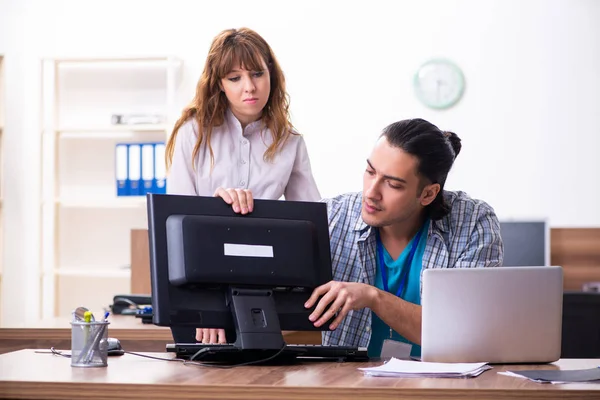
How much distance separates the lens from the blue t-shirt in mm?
2260

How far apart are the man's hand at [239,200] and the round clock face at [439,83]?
3.57 meters

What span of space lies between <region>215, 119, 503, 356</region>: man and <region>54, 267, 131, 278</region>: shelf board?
3.10 m

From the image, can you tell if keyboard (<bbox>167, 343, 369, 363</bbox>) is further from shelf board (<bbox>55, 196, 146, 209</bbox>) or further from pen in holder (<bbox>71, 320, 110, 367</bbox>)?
shelf board (<bbox>55, 196, 146, 209</bbox>)

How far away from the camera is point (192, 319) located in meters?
1.72

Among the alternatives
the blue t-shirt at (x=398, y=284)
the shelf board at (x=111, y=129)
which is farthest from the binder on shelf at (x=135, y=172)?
the blue t-shirt at (x=398, y=284)

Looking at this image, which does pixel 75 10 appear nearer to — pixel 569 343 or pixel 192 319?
pixel 569 343

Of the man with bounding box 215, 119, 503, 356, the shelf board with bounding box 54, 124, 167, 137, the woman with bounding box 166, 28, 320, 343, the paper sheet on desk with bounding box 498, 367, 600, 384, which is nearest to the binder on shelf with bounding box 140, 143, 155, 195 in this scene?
the shelf board with bounding box 54, 124, 167, 137

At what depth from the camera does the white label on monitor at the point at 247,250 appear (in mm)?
1741

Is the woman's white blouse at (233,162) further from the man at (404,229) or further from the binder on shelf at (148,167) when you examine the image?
the binder on shelf at (148,167)

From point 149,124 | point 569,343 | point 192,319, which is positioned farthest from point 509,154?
point 192,319

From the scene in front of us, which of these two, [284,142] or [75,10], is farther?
[75,10]

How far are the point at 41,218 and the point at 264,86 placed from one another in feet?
10.5

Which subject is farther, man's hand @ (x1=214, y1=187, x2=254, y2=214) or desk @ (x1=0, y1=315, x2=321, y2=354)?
desk @ (x1=0, y1=315, x2=321, y2=354)

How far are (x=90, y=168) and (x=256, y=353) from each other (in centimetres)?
401
